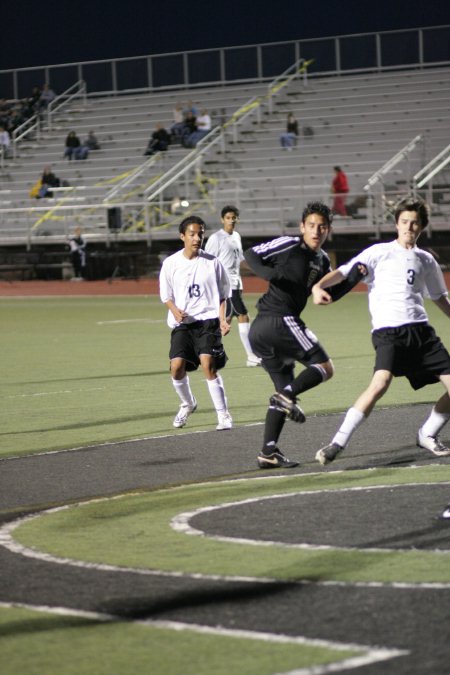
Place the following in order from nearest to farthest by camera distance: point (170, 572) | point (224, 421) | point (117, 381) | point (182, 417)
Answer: point (170, 572) → point (224, 421) → point (182, 417) → point (117, 381)

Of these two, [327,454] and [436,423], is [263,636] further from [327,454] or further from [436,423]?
[436,423]

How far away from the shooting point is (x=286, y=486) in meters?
8.45

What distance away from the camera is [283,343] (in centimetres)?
947

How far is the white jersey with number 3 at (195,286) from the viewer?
11.8 metres

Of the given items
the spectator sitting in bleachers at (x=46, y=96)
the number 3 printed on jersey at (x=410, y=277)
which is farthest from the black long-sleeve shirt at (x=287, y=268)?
the spectator sitting in bleachers at (x=46, y=96)

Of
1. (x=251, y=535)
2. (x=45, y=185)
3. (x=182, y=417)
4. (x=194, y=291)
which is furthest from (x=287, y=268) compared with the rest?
(x=45, y=185)

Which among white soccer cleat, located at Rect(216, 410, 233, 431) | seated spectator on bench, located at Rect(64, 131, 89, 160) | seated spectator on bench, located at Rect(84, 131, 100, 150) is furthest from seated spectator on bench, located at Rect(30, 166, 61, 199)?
white soccer cleat, located at Rect(216, 410, 233, 431)

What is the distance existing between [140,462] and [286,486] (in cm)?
159

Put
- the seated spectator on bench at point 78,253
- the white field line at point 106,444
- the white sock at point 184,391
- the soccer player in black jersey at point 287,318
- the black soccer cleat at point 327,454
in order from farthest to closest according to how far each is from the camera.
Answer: the seated spectator on bench at point 78,253, the white sock at point 184,391, the white field line at point 106,444, the soccer player in black jersey at point 287,318, the black soccer cleat at point 327,454

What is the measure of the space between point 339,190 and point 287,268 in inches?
1053

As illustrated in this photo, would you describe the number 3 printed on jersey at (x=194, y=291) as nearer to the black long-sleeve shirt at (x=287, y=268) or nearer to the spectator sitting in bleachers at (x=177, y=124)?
the black long-sleeve shirt at (x=287, y=268)

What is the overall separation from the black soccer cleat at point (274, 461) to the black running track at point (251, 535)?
0.09 metres

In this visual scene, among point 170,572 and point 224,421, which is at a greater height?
point 170,572

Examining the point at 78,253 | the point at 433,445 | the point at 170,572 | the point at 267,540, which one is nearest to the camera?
the point at 170,572
